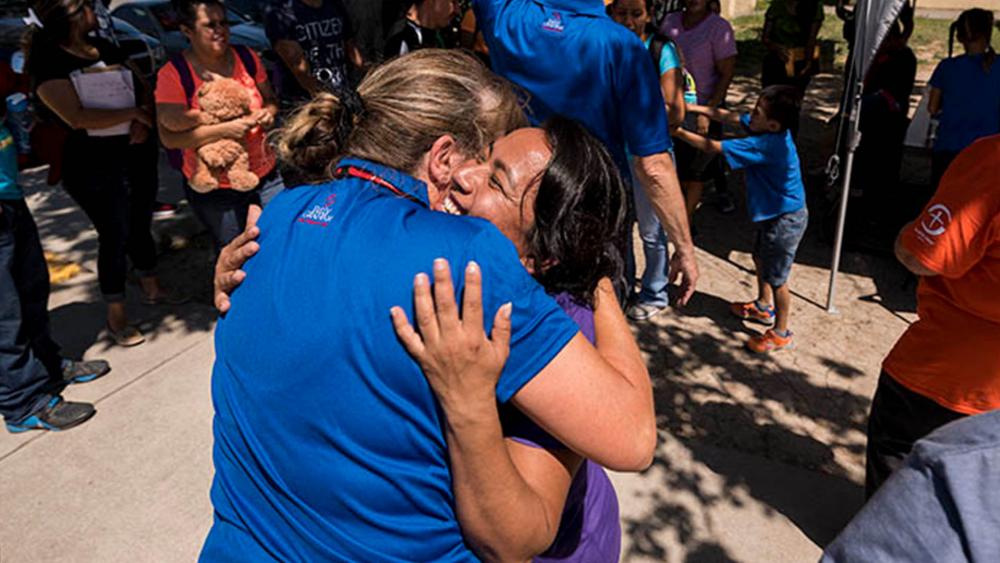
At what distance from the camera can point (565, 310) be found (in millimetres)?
1513

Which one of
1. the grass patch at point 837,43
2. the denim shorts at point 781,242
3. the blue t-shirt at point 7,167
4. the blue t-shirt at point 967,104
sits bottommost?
the grass patch at point 837,43

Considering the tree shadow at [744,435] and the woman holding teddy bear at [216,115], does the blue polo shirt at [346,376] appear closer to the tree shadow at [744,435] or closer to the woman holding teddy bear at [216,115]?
the tree shadow at [744,435]

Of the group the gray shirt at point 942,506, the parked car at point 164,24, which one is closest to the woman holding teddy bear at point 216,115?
the gray shirt at point 942,506

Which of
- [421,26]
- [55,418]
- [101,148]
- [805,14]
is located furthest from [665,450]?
[805,14]

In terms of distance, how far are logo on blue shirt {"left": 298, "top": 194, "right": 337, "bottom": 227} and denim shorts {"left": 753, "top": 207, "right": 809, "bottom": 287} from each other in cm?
325

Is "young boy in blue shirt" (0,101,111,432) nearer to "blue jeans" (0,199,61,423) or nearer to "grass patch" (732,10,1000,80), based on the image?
"blue jeans" (0,199,61,423)

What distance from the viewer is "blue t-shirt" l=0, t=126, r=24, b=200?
3258mm

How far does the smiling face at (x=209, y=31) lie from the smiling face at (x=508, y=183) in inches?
103

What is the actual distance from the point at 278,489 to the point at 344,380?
0.95 feet

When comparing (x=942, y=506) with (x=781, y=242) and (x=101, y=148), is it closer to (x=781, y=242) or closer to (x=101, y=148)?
(x=781, y=242)

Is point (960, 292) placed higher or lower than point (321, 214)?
lower

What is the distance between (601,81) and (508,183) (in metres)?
1.58

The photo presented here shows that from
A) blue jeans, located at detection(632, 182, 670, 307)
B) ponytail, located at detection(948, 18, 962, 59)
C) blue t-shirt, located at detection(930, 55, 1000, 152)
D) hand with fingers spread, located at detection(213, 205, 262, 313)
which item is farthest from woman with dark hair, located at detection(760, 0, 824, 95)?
hand with fingers spread, located at detection(213, 205, 262, 313)

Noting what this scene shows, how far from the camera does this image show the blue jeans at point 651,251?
444cm
